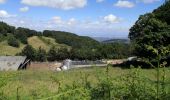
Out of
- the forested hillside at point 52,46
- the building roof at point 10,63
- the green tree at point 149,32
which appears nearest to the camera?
the building roof at point 10,63

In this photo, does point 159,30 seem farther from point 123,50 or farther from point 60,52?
point 60,52

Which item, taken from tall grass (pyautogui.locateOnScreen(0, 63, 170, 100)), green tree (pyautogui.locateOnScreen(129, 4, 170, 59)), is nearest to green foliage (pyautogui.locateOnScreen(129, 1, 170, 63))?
green tree (pyautogui.locateOnScreen(129, 4, 170, 59))

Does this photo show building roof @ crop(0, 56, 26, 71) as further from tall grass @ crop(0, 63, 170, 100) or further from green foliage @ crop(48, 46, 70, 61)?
green foliage @ crop(48, 46, 70, 61)

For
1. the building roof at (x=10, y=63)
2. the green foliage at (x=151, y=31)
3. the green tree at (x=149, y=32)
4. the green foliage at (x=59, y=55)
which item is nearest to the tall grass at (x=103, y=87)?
the building roof at (x=10, y=63)

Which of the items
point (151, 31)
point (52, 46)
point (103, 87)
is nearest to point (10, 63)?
point (103, 87)

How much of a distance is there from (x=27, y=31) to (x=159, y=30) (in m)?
96.9

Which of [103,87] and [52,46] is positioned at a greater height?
[103,87]

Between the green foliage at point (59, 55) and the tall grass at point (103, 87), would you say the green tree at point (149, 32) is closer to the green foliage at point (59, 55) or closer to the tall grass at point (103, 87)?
the green foliage at point (59, 55)

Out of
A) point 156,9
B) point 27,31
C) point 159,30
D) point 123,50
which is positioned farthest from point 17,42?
point 159,30

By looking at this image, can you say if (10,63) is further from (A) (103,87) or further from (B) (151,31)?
(B) (151,31)

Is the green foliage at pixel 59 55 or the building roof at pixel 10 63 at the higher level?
the building roof at pixel 10 63

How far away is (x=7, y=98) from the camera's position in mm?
3291

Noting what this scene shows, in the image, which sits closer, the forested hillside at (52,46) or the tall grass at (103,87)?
the tall grass at (103,87)

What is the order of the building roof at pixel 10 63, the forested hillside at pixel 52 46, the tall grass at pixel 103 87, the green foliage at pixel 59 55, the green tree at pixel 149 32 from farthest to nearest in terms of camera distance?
the green foliage at pixel 59 55, the forested hillside at pixel 52 46, the green tree at pixel 149 32, the building roof at pixel 10 63, the tall grass at pixel 103 87
